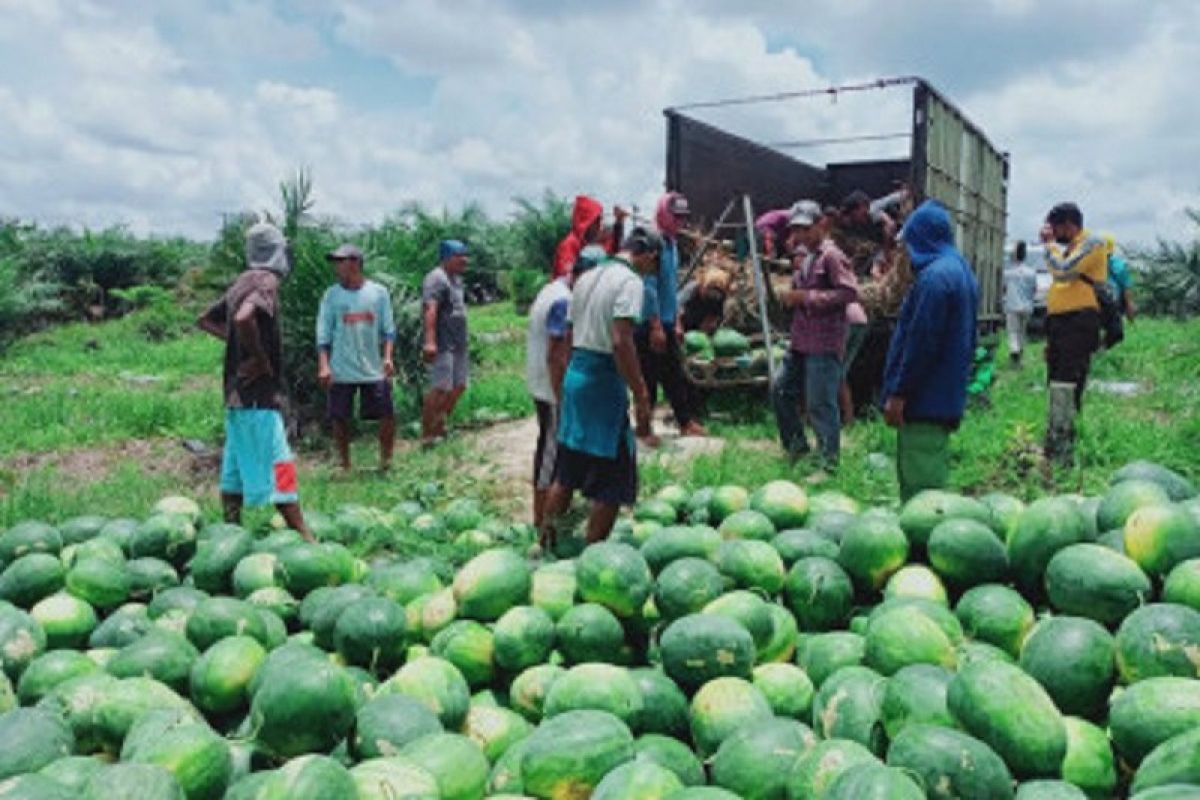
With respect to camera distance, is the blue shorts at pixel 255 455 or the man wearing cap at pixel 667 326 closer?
the blue shorts at pixel 255 455

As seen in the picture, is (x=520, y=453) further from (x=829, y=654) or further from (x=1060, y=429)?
(x=829, y=654)

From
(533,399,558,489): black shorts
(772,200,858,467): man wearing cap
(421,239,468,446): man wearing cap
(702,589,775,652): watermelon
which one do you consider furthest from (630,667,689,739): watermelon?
(421,239,468,446): man wearing cap

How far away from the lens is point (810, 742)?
2229mm

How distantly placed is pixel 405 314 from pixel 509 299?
1825cm

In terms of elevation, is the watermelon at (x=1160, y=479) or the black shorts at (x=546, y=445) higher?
the watermelon at (x=1160, y=479)

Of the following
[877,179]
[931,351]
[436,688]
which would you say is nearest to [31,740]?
[436,688]

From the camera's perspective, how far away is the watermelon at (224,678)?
8.73 feet

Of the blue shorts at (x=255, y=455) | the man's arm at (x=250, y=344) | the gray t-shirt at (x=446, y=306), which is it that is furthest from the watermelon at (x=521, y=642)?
the gray t-shirt at (x=446, y=306)

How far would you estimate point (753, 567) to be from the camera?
311cm

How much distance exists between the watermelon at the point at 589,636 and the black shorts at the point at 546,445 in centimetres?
315

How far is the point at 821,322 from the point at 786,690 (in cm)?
508

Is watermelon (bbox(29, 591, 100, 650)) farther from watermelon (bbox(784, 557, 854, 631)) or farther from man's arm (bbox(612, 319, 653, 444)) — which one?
man's arm (bbox(612, 319, 653, 444))

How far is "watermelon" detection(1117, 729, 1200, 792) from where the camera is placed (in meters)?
1.84

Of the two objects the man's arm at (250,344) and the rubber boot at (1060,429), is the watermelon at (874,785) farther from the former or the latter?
the rubber boot at (1060,429)
